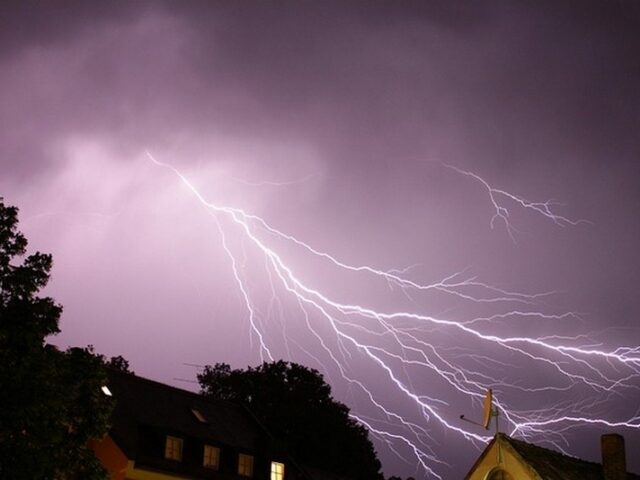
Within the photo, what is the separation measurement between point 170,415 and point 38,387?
1876cm

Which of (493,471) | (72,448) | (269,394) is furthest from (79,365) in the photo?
(269,394)

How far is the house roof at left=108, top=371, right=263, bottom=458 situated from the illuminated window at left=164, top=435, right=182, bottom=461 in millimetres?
457

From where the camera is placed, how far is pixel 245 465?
38.4 m

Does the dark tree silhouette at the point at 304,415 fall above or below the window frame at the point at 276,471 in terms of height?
above

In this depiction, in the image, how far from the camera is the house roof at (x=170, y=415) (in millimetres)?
33844

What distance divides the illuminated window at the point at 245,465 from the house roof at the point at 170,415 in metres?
0.47

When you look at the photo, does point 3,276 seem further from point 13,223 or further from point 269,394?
point 269,394

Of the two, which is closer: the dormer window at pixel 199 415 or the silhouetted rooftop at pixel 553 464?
the silhouetted rooftop at pixel 553 464

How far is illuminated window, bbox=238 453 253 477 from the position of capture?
38047 millimetres

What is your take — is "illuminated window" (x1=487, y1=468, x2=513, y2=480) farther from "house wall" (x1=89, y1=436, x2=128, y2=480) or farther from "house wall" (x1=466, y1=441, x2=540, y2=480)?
"house wall" (x1=89, y1=436, x2=128, y2=480)

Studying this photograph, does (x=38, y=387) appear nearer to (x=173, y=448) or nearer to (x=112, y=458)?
(x=112, y=458)

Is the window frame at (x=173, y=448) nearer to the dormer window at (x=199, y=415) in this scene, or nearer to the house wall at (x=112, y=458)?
the house wall at (x=112, y=458)

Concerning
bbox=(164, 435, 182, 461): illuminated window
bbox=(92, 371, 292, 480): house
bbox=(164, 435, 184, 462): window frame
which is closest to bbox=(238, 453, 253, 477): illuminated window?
bbox=(92, 371, 292, 480): house

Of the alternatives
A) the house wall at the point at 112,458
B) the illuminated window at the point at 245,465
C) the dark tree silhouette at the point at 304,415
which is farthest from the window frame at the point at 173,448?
the dark tree silhouette at the point at 304,415
